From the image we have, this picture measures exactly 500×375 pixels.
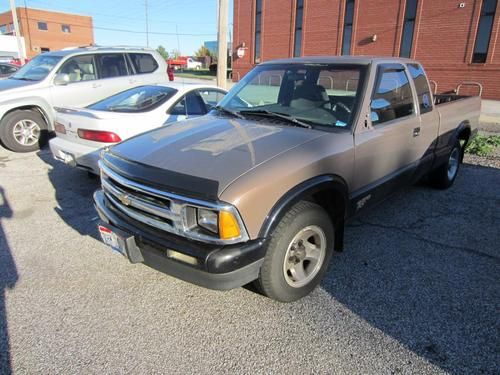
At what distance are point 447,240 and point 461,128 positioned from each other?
7.33ft

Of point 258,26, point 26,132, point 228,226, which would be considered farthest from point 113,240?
point 258,26

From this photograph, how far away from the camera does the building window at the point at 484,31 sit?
18.7 m

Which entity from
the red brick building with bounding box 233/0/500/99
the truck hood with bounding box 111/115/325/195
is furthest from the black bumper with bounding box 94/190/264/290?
the red brick building with bounding box 233/0/500/99

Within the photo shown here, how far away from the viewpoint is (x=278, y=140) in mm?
2914

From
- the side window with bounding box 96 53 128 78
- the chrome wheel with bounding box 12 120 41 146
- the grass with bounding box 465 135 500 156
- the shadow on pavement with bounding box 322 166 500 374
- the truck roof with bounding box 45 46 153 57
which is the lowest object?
the shadow on pavement with bounding box 322 166 500 374

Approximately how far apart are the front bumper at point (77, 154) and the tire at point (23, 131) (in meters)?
2.57

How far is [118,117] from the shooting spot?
492 centimetres

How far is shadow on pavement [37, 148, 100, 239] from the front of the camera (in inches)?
168

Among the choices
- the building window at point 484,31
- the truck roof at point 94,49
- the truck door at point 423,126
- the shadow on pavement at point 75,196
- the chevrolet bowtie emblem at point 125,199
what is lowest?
the shadow on pavement at point 75,196

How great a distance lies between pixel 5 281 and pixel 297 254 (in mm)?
2475

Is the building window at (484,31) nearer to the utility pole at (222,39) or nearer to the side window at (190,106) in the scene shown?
the utility pole at (222,39)

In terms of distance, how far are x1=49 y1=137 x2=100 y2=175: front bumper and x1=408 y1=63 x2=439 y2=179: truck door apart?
12.8ft

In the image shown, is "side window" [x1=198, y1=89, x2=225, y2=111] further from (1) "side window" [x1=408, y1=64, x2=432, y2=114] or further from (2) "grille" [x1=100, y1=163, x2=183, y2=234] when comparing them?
(2) "grille" [x1=100, y1=163, x2=183, y2=234]

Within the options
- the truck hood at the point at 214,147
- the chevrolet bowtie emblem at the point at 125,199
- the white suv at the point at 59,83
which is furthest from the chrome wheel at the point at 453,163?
the white suv at the point at 59,83
